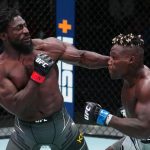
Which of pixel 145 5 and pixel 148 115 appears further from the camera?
pixel 145 5

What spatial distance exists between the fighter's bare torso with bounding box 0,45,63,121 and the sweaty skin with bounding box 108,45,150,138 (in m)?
0.36

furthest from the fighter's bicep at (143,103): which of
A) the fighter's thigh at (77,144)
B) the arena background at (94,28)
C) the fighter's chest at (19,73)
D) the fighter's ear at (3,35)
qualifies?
the arena background at (94,28)

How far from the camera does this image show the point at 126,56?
2.58 metres

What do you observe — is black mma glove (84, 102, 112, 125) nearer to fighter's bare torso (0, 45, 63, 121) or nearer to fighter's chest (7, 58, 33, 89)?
fighter's bare torso (0, 45, 63, 121)

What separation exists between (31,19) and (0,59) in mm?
1726

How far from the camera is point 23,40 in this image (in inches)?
108

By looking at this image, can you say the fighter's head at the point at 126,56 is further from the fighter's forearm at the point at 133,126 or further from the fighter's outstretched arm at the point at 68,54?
the fighter's outstretched arm at the point at 68,54

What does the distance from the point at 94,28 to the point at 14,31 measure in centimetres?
178

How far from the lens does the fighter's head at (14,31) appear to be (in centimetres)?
274

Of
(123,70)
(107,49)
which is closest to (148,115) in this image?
(123,70)

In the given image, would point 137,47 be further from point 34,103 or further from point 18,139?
point 18,139

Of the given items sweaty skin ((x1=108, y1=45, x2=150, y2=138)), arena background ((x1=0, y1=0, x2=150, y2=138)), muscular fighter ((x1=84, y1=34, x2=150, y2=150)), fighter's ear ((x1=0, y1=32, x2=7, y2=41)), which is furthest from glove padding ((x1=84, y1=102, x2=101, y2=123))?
arena background ((x1=0, y1=0, x2=150, y2=138))

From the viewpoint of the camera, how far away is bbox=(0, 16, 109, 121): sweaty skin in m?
2.68

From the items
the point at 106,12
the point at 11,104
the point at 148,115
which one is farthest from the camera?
the point at 106,12
